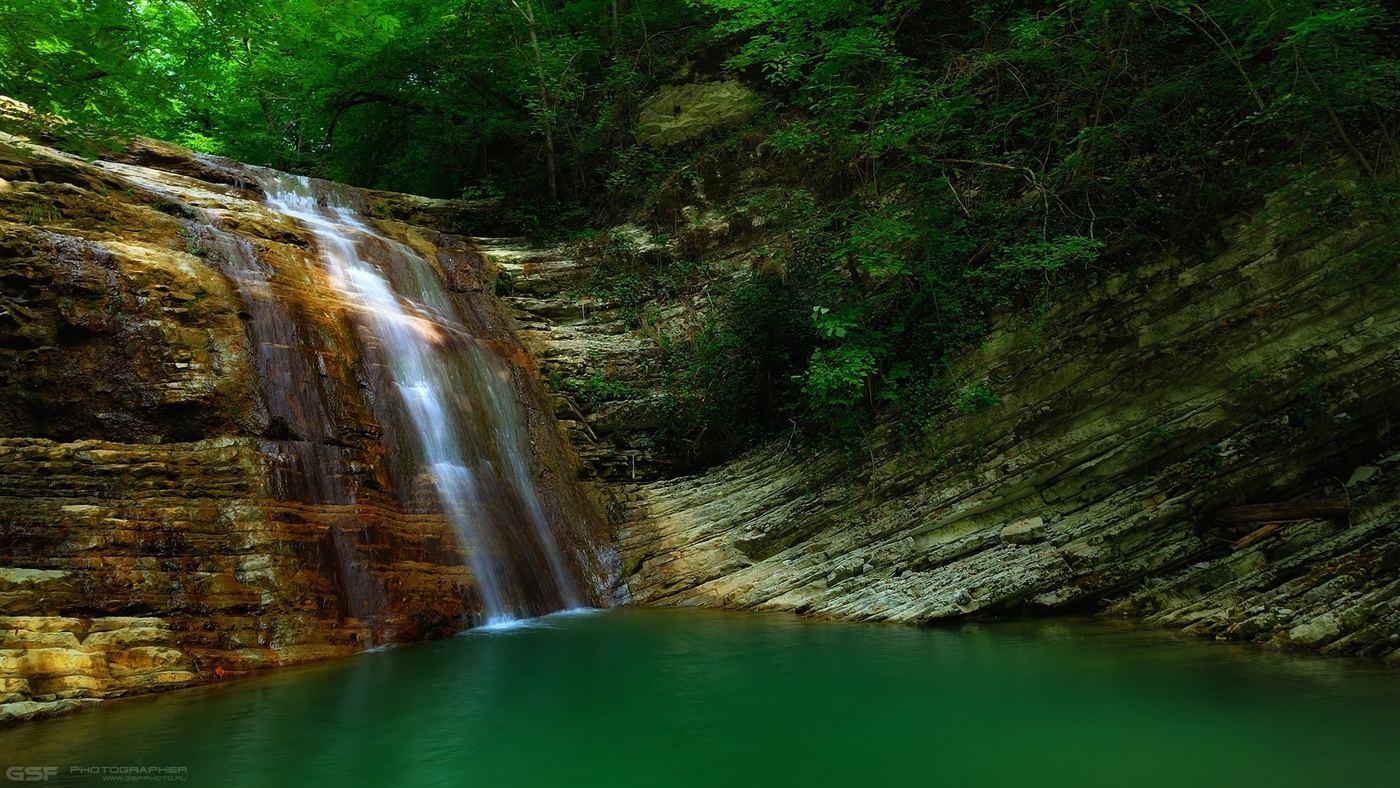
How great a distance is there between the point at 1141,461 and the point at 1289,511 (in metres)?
1.33

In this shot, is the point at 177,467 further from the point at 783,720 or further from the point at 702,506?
the point at 702,506

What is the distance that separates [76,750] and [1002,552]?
25.7ft

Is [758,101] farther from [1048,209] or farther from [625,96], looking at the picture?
[1048,209]

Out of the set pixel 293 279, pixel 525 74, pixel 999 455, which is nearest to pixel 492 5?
pixel 525 74

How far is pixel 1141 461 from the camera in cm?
792

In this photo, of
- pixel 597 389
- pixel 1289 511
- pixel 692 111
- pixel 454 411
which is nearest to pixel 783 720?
pixel 1289 511

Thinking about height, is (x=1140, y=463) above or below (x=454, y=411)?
below

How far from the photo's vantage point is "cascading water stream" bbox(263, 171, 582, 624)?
8508 mm

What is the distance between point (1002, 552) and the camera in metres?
7.90

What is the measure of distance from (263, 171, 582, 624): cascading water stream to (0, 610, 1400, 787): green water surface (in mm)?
2105

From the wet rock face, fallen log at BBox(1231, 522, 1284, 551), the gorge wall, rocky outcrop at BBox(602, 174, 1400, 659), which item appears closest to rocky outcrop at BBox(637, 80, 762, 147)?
the gorge wall

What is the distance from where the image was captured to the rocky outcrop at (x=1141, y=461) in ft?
23.9

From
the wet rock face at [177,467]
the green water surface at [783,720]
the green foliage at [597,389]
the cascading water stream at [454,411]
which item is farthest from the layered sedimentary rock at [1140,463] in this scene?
the green foliage at [597,389]

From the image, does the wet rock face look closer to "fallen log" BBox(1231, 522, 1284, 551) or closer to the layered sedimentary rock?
the layered sedimentary rock
